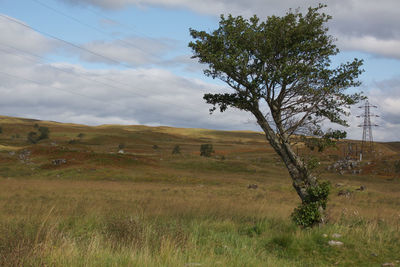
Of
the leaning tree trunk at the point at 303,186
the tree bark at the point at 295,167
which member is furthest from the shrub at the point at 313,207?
the tree bark at the point at 295,167

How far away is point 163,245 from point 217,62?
7643 mm

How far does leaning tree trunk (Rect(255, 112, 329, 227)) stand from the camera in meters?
12.0

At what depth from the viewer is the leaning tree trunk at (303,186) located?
12023 mm

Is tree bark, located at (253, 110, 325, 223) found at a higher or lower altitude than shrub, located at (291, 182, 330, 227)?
higher

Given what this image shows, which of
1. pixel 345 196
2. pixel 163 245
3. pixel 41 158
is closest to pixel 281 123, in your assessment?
pixel 163 245

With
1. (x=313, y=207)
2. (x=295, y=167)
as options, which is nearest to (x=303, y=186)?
(x=295, y=167)

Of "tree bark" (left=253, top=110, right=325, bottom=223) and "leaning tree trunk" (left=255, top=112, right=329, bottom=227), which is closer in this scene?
"leaning tree trunk" (left=255, top=112, right=329, bottom=227)

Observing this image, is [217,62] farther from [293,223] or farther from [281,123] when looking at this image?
[293,223]

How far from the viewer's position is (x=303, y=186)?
12883 mm

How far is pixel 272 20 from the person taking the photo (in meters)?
13.7

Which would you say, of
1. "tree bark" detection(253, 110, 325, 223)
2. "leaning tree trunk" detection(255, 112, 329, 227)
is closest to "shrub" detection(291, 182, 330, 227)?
"leaning tree trunk" detection(255, 112, 329, 227)

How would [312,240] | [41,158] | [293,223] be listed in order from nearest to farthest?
1. [312,240]
2. [293,223]
3. [41,158]

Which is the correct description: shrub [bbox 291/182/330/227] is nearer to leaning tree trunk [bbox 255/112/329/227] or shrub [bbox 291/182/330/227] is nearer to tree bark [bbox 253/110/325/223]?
leaning tree trunk [bbox 255/112/329/227]

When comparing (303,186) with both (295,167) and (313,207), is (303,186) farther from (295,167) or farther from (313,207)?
(313,207)
